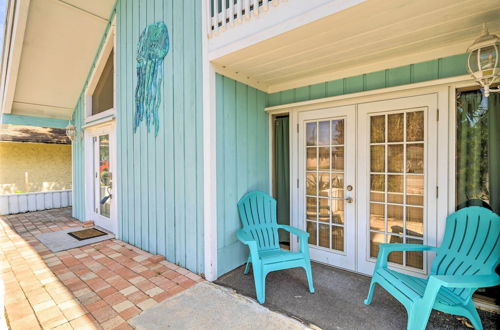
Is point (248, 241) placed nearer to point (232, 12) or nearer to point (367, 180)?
point (367, 180)

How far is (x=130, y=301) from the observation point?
88.2 inches

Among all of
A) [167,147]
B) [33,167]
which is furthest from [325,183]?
[33,167]

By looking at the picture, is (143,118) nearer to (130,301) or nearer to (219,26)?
(219,26)

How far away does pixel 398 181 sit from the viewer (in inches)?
102

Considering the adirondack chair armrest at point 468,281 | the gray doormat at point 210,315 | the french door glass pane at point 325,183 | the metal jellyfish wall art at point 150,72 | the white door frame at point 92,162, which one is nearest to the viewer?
the adirondack chair armrest at point 468,281

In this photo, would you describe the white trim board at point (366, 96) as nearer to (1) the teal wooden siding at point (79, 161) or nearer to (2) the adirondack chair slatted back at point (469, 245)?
(2) the adirondack chair slatted back at point (469, 245)

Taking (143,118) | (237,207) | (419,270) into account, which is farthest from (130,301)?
(419,270)

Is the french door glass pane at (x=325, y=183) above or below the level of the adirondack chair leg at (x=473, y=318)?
above

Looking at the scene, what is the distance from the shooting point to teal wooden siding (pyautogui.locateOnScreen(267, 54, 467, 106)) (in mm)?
2260

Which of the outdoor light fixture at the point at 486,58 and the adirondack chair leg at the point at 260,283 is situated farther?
the adirondack chair leg at the point at 260,283

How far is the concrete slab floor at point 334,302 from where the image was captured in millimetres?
1965

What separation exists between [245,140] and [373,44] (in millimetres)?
1666

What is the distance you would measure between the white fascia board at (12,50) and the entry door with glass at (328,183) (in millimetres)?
4366

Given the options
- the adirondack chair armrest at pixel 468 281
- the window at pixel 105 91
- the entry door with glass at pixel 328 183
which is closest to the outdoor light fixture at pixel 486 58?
the entry door with glass at pixel 328 183
